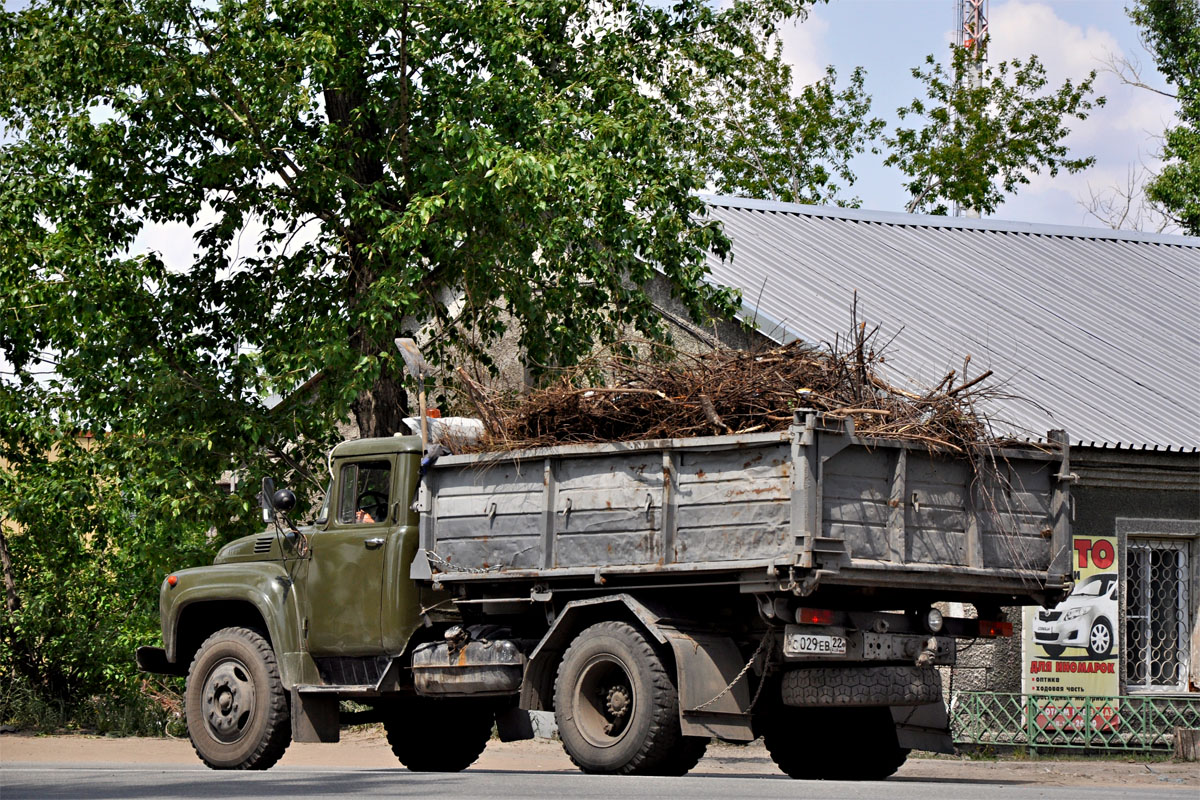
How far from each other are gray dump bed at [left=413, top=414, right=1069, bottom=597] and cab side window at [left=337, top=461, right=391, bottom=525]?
31.5 inches

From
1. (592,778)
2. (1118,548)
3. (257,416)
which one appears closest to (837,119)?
(1118,548)

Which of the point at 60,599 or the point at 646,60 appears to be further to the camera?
the point at 60,599

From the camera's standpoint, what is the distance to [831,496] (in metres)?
9.52

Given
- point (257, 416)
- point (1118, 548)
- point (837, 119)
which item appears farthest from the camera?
point (837, 119)

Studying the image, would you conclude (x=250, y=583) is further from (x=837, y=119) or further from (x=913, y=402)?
(x=837, y=119)

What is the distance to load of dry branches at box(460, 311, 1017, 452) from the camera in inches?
396

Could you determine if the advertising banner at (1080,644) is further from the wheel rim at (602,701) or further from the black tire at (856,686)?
the wheel rim at (602,701)

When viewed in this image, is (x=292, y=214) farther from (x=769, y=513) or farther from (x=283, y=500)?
(x=769, y=513)

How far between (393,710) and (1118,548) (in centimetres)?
791

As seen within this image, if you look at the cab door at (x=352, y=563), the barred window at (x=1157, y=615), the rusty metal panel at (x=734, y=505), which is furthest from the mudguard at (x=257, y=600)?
the barred window at (x=1157, y=615)

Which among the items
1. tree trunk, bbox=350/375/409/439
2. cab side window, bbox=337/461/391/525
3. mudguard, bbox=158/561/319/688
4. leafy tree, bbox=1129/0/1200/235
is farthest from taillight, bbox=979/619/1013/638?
leafy tree, bbox=1129/0/1200/235

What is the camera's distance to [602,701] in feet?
34.3

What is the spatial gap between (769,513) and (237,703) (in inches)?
183

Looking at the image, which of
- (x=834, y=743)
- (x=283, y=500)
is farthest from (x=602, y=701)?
(x=283, y=500)
